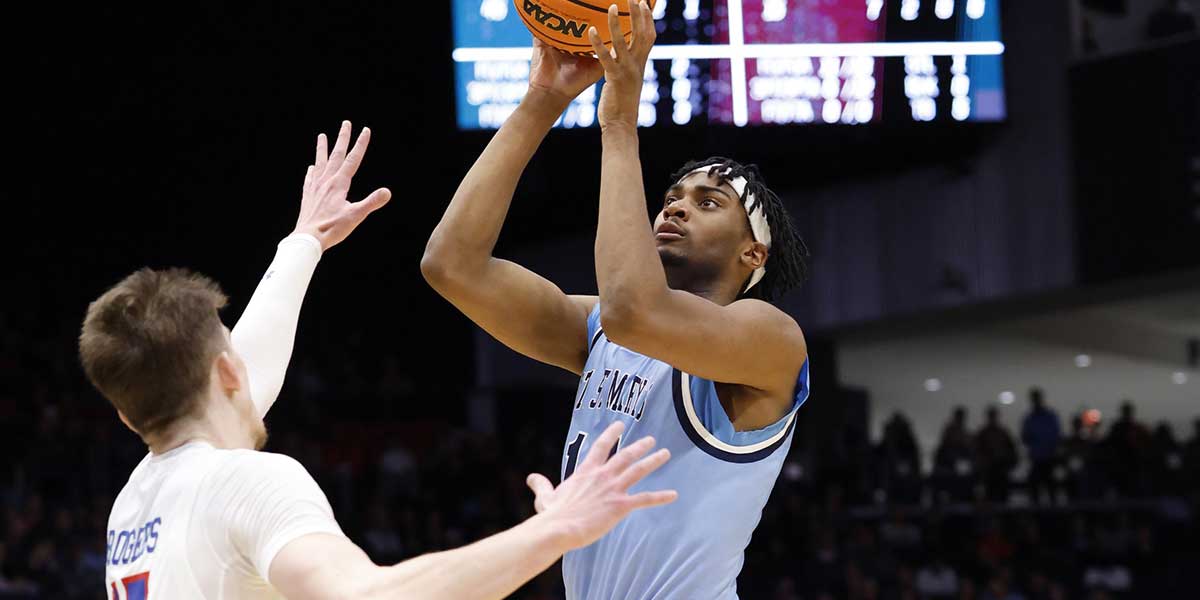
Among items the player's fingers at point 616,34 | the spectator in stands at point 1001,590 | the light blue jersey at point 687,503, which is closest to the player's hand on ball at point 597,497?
the light blue jersey at point 687,503

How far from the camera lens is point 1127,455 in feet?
48.2

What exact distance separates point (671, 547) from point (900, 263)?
1152 cm

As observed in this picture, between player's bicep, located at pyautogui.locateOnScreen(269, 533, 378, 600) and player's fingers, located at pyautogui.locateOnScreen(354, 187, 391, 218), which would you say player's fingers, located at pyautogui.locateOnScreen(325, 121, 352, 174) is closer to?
player's fingers, located at pyautogui.locateOnScreen(354, 187, 391, 218)

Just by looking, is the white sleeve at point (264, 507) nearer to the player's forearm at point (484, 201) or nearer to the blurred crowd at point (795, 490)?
the player's forearm at point (484, 201)

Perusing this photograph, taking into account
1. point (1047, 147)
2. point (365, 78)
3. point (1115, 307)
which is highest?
point (365, 78)

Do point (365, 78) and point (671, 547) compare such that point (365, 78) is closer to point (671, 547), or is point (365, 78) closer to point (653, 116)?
point (653, 116)

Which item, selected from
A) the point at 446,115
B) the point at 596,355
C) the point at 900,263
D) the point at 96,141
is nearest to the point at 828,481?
the point at 900,263

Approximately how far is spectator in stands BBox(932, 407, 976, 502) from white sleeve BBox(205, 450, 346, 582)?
12844 mm

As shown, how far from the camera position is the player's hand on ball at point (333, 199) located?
119 inches

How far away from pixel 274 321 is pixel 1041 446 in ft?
44.2

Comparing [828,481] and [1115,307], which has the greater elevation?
[1115,307]

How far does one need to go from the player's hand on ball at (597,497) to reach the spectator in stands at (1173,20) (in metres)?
11.1

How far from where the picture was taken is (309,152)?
1544 cm

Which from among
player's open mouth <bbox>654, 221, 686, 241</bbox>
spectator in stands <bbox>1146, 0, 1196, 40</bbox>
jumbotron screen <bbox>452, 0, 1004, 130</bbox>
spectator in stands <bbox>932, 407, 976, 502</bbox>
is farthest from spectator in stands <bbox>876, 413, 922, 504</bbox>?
player's open mouth <bbox>654, 221, 686, 241</bbox>
